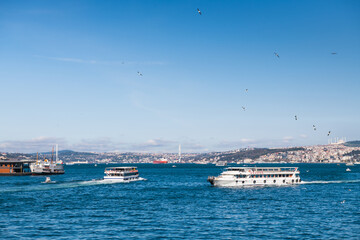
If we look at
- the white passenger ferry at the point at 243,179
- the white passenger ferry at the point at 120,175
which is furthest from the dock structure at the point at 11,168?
the white passenger ferry at the point at 243,179

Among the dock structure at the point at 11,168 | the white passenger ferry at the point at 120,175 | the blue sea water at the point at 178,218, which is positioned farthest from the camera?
the dock structure at the point at 11,168

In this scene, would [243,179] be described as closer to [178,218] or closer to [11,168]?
[178,218]

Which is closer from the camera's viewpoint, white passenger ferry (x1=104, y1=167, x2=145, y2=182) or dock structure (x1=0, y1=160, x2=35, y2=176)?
white passenger ferry (x1=104, y1=167, x2=145, y2=182)

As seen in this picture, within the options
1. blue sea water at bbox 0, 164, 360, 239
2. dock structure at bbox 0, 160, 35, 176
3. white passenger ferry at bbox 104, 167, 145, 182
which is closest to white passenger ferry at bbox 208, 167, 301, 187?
blue sea water at bbox 0, 164, 360, 239

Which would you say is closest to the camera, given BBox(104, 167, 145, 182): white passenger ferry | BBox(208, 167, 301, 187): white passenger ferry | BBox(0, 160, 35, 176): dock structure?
BBox(208, 167, 301, 187): white passenger ferry

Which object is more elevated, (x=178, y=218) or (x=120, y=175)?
(x=120, y=175)

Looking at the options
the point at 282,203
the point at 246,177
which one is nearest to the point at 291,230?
the point at 282,203

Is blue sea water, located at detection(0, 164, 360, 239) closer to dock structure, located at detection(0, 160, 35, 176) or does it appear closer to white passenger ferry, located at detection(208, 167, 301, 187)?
white passenger ferry, located at detection(208, 167, 301, 187)

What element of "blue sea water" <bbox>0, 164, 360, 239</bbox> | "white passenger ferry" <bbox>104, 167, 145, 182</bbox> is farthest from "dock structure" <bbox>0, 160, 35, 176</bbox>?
"blue sea water" <bbox>0, 164, 360, 239</bbox>

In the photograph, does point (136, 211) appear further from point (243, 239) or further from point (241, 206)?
point (243, 239)

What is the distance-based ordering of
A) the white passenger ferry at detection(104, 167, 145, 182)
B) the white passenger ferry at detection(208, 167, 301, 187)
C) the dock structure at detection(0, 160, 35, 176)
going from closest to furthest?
the white passenger ferry at detection(208, 167, 301, 187)
the white passenger ferry at detection(104, 167, 145, 182)
the dock structure at detection(0, 160, 35, 176)

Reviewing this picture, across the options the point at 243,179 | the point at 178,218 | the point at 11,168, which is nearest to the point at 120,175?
the point at 243,179

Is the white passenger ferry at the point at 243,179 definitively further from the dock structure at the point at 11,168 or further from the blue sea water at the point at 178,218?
the dock structure at the point at 11,168

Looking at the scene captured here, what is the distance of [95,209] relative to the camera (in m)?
60.8
